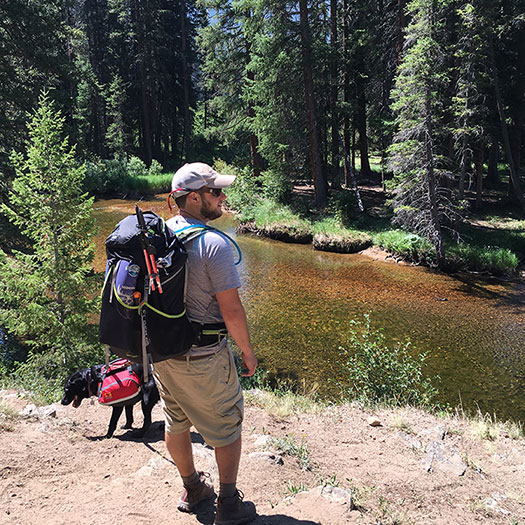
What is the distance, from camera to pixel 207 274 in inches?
101

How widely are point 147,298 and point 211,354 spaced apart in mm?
525

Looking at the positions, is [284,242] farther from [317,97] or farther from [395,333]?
[395,333]

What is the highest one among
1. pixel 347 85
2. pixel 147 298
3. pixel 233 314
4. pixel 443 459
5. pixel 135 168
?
pixel 347 85

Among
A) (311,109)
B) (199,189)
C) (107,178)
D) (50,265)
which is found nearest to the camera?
(199,189)

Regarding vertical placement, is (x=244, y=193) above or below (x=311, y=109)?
below

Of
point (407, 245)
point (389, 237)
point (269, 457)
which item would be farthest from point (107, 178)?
point (269, 457)

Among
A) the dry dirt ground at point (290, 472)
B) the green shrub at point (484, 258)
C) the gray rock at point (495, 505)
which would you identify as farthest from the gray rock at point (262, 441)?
Result: the green shrub at point (484, 258)

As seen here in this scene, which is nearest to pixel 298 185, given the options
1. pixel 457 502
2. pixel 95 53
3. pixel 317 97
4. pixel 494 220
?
pixel 317 97

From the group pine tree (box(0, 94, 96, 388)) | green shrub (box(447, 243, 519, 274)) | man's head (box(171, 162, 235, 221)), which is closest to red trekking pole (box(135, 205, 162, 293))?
man's head (box(171, 162, 235, 221))

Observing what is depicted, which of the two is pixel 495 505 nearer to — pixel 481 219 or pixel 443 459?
pixel 443 459

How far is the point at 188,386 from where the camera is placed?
264 centimetres

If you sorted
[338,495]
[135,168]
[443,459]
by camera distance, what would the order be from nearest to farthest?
1. [338,495]
2. [443,459]
3. [135,168]

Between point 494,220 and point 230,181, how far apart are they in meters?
18.6

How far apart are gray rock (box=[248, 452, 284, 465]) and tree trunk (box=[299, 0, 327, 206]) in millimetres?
17387
